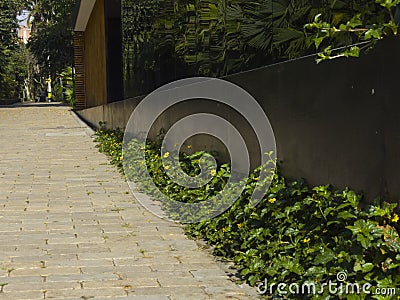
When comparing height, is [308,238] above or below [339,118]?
below

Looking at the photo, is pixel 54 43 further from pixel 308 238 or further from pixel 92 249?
pixel 308 238

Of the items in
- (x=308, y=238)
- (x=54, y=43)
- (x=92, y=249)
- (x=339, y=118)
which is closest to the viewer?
(x=308, y=238)

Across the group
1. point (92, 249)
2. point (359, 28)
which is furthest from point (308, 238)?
point (92, 249)

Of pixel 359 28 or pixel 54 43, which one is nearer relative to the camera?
pixel 359 28

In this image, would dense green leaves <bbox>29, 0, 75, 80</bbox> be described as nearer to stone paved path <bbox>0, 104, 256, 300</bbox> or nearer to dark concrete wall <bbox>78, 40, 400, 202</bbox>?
stone paved path <bbox>0, 104, 256, 300</bbox>

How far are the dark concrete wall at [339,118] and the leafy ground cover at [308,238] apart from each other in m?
0.15

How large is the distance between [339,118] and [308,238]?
823mm

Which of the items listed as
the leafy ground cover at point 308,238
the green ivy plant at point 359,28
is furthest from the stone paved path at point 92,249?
the green ivy plant at point 359,28

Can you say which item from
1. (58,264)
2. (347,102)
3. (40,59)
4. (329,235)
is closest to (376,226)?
(329,235)

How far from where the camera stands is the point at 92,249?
5.63 m

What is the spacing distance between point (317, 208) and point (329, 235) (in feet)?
0.82

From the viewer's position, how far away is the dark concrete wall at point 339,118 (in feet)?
12.7

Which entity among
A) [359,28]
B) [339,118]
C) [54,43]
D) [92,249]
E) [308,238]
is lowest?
[92,249]

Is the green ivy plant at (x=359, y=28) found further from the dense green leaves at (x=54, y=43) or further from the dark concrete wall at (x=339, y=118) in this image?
the dense green leaves at (x=54, y=43)
